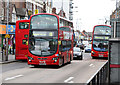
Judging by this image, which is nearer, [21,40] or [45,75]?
[45,75]

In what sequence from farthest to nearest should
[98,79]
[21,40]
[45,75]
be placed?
[21,40], [45,75], [98,79]

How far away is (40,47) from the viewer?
2261 cm

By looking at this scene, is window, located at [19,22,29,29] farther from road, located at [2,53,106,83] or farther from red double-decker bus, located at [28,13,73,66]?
Result: road, located at [2,53,106,83]

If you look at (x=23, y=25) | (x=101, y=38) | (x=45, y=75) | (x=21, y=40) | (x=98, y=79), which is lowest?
(x=45, y=75)

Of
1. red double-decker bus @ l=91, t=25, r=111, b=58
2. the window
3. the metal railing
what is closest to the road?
the metal railing

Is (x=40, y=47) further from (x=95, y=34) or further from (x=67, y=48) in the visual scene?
(x=95, y=34)

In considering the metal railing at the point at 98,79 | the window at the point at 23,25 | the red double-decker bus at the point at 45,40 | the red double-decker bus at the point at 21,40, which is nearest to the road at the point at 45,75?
the red double-decker bus at the point at 45,40

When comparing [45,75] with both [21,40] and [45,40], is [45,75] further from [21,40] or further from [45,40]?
[21,40]

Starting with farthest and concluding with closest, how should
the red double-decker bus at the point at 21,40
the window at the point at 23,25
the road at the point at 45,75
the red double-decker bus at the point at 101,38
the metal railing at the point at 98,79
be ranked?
1. the red double-decker bus at the point at 101,38
2. the red double-decker bus at the point at 21,40
3. the window at the point at 23,25
4. the road at the point at 45,75
5. the metal railing at the point at 98,79

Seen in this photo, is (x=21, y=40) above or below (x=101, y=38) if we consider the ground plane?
below

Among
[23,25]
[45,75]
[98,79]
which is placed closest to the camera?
[98,79]

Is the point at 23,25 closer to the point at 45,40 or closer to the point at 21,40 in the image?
the point at 21,40

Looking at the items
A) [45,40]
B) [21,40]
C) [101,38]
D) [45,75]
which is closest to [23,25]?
[21,40]

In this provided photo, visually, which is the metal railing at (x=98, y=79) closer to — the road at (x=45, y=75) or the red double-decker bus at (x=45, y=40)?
the road at (x=45, y=75)
